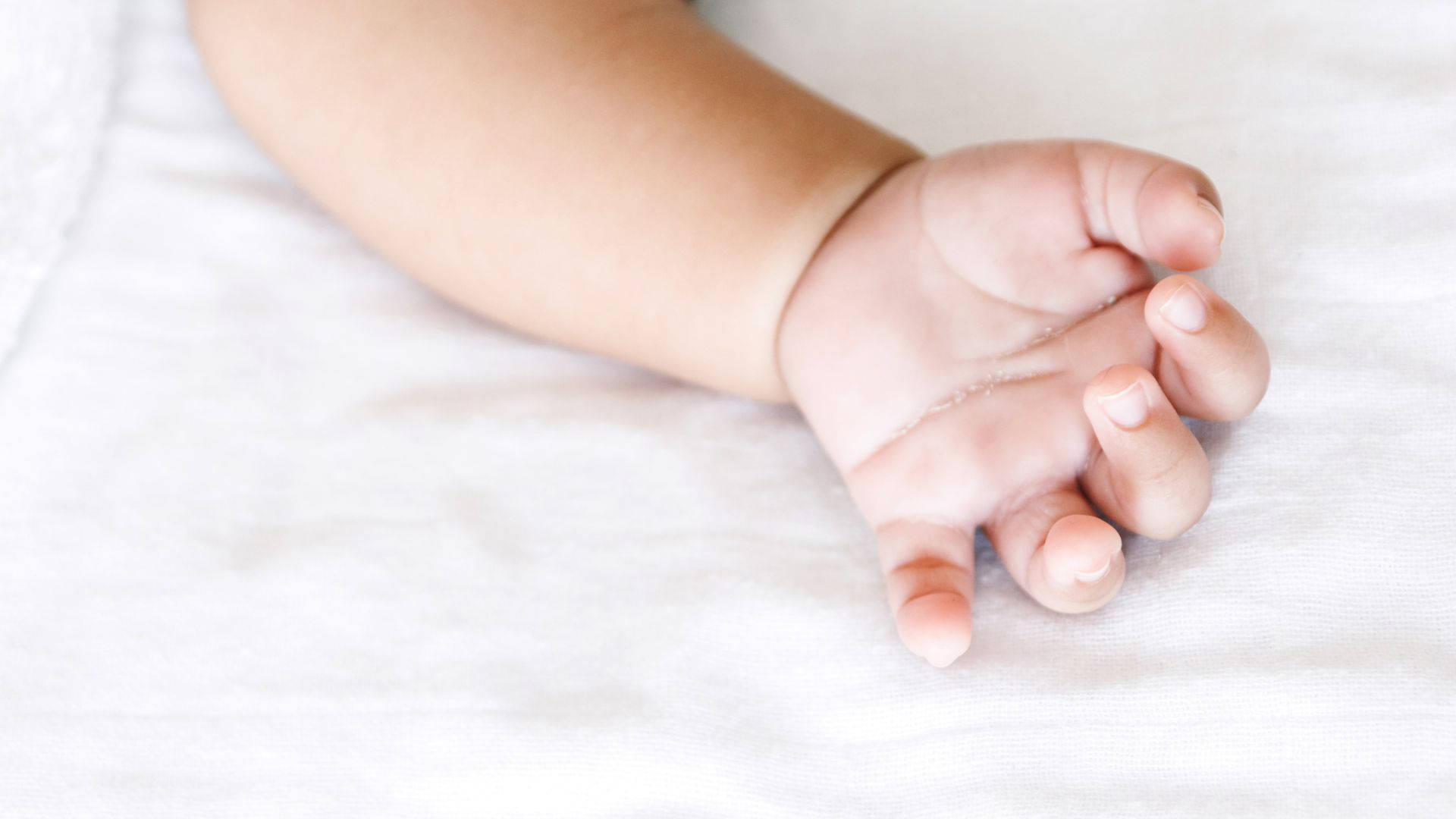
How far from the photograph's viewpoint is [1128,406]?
46 cm

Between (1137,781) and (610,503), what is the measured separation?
11.1 inches

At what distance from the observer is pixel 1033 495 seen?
0.53m

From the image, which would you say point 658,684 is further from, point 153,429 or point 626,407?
point 153,429

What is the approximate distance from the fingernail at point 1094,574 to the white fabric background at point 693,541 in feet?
0.10

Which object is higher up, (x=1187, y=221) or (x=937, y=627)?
(x=1187, y=221)

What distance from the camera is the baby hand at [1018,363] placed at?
1.56 feet

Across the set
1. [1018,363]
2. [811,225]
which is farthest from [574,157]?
[1018,363]

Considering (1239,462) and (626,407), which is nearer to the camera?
(1239,462)

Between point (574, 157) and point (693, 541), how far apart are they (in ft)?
0.77

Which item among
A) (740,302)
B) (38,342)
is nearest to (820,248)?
(740,302)

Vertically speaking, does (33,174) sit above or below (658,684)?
above

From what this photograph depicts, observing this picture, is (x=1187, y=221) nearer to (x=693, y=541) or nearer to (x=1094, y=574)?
(x=1094, y=574)

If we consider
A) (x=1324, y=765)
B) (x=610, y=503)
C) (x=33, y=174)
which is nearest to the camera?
(x=1324, y=765)

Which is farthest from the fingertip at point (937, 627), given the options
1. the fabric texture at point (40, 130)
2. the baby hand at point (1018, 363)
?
the fabric texture at point (40, 130)
